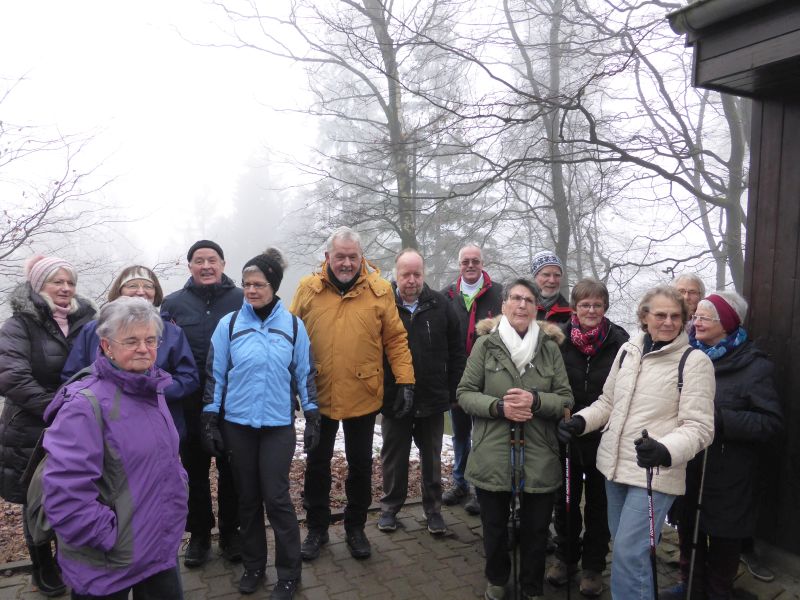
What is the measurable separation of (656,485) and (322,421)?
2.10m

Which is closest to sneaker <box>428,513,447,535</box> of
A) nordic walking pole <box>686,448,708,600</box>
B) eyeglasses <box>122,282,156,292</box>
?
nordic walking pole <box>686,448,708,600</box>

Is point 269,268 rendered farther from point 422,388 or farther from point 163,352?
point 422,388

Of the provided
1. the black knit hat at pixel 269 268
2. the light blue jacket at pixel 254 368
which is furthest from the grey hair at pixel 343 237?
the light blue jacket at pixel 254 368

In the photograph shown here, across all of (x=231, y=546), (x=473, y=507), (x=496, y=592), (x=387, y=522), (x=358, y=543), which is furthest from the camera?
(x=473, y=507)

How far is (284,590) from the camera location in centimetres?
325

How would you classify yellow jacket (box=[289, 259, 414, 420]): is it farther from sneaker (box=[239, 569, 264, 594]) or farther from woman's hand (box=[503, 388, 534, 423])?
sneaker (box=[239, 569, 264, 594])

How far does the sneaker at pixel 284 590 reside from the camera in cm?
323

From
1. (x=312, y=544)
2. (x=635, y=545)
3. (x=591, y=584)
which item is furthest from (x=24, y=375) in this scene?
(x=591, y=584)

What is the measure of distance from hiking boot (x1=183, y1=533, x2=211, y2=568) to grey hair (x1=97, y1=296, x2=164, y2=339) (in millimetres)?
1999

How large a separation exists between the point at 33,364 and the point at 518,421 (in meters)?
2.87

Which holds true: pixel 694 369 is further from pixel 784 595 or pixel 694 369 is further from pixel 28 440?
pixel 28 440

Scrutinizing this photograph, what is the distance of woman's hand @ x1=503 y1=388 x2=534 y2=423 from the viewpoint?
3.08 metres

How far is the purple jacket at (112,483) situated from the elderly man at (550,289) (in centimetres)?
283

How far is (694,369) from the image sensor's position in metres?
2.72
